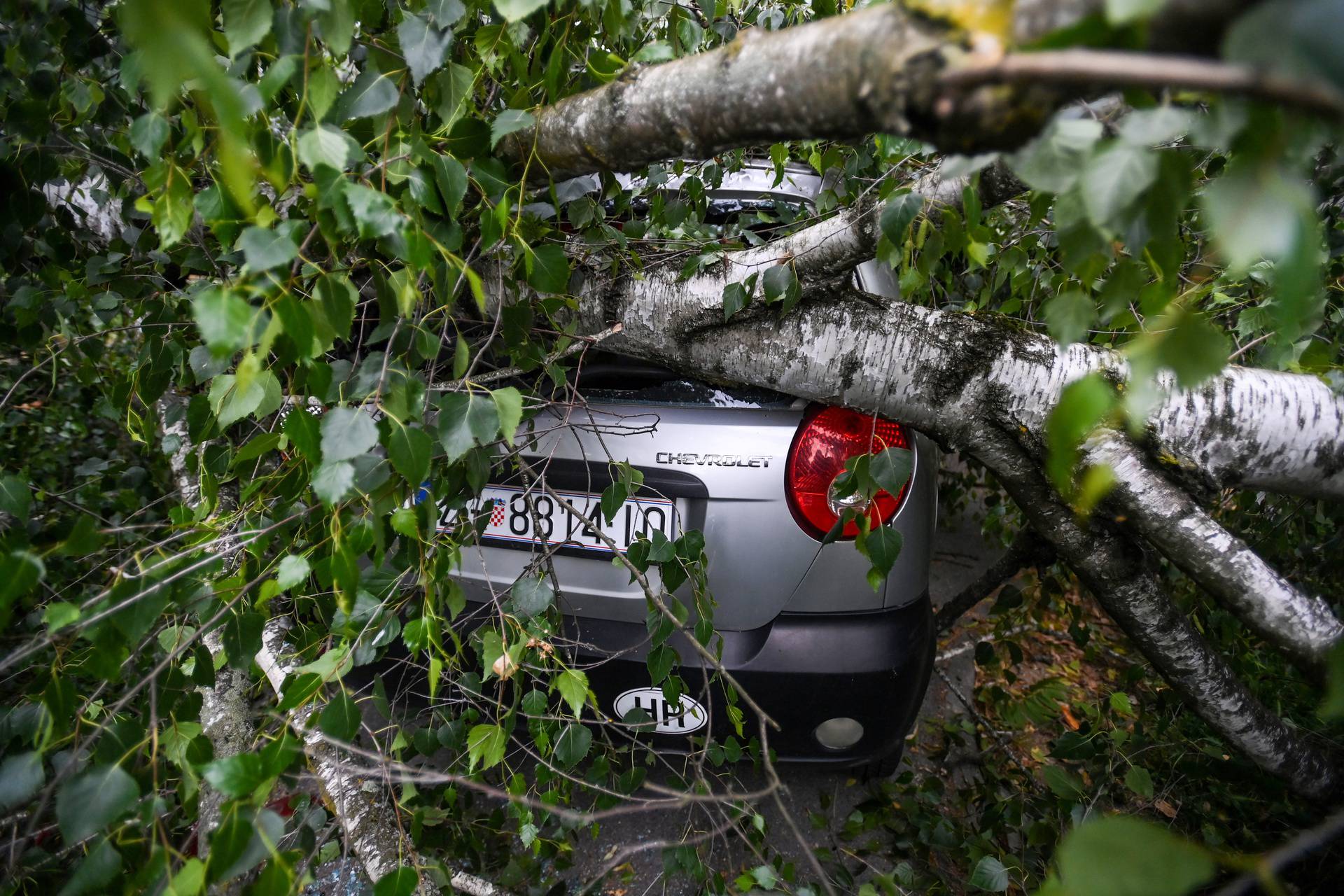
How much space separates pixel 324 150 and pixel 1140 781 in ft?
6.53

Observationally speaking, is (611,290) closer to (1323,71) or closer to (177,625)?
(177,625)

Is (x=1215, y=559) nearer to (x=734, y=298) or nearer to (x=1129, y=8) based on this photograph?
(x=734, y=298)

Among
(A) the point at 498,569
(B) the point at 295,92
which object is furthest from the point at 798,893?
(B) the point at 295,92

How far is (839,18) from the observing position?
657 millimetres

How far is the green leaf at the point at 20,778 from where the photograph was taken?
809mm

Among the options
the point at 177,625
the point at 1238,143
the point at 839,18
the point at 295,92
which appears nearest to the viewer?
the point at 1238,143

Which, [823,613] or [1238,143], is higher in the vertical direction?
[1238,143]

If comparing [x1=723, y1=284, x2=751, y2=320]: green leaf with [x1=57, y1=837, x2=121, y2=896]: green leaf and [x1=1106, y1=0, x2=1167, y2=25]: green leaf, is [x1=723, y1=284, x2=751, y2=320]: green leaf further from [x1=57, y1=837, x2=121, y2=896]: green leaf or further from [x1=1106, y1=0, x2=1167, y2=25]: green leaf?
[x1=57, y1=837, x2=121, y2=896]: green leaf

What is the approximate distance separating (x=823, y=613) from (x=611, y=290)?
1030mm

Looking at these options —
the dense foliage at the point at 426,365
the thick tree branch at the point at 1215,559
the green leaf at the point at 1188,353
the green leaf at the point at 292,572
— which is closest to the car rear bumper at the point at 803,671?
the dense foliage at the point at 426,365

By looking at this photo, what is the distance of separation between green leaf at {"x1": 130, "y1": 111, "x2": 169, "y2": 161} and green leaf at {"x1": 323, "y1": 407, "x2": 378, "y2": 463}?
17.7 inches

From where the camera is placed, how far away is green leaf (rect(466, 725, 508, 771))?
118 cm

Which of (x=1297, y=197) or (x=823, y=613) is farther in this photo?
(x=823, y=613)

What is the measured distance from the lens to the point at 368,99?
36.0 inches
